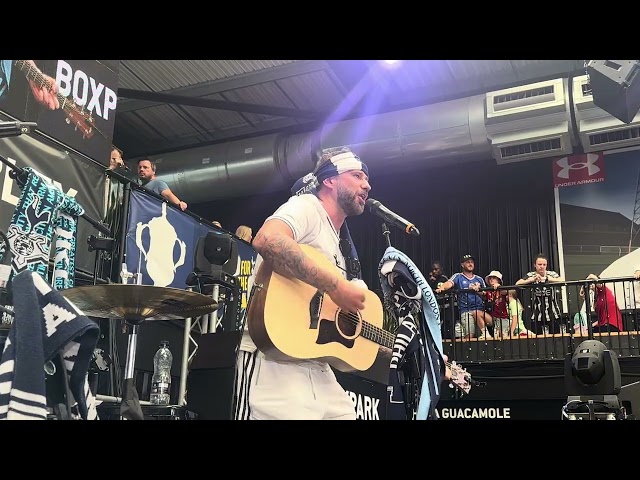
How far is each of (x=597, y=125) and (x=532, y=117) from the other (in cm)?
70

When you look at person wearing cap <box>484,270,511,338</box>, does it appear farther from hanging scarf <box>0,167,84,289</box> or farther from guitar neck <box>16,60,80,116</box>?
hanging scarf <box>0,167,84,289</box>

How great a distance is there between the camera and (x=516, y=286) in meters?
8.18

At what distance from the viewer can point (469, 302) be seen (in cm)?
860

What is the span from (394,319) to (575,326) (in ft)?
20.5

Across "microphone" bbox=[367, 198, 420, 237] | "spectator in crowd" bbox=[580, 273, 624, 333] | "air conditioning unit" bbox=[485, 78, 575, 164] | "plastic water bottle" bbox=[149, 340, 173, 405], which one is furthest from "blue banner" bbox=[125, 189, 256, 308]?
"spectator in crowd" bbox=[580, 273, 624, 333]

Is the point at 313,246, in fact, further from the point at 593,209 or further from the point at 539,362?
the point at 593,209

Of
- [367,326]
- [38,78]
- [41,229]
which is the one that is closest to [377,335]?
[367,326]

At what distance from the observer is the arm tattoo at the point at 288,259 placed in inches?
86.1

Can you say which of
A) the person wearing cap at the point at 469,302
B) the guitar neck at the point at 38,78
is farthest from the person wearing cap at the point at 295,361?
the person wearing cap at the point at 469,302

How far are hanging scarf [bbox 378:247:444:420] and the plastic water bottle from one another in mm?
2005

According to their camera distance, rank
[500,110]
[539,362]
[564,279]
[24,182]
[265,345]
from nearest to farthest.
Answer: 1. [265,345]
2. [24,182]
3. [500,110]
4. [539,362]
5. [564,279]

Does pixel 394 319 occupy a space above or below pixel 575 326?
below
